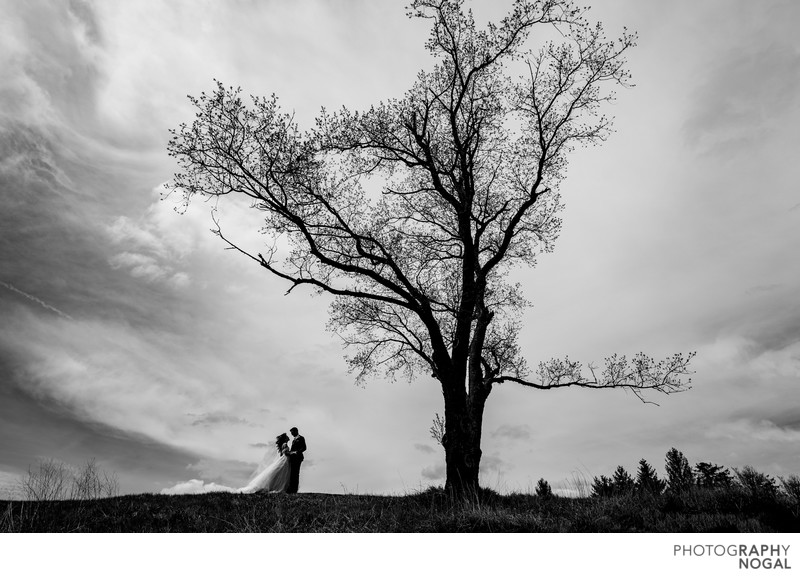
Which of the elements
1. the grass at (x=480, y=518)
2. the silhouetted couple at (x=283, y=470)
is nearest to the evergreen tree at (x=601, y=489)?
the grass at (x=480, y=518)

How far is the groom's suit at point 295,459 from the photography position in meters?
17.5

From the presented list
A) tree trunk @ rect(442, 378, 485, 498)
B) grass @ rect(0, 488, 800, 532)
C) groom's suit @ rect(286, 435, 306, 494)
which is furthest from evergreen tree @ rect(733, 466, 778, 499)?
groom's suit @ rect(286, 435, 306, 494)

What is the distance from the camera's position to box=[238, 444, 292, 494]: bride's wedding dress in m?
16.7

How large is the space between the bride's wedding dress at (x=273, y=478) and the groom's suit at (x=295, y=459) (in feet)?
0.60

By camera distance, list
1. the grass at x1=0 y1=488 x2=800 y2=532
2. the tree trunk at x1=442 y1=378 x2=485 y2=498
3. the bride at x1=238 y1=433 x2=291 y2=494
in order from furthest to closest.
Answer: the bride at x1=238 y1=433 x2=291 y2=494
the tree trunk at x1=442 y1=378 x2=485 y2=498
the grass at x1=0 y1=488 x2=800 y2=532

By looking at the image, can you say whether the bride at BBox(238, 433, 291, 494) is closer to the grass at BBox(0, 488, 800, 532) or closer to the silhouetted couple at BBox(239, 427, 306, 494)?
the silhouetted couple at BBox(239, 427, 306, 494)

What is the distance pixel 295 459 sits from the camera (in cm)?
1756

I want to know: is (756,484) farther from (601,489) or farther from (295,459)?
(295,459)

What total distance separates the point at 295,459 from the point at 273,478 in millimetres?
977

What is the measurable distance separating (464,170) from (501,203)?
200 centimetres

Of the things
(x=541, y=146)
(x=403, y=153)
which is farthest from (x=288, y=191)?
(x=541, y=146)

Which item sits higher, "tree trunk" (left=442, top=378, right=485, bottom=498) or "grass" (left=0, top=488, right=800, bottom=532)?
"tree trunk" (left=442, top=378, right=485, bottom=498)

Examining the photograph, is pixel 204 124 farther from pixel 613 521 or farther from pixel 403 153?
pixel 613 521

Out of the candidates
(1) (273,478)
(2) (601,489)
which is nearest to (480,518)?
(2) (601,489)
